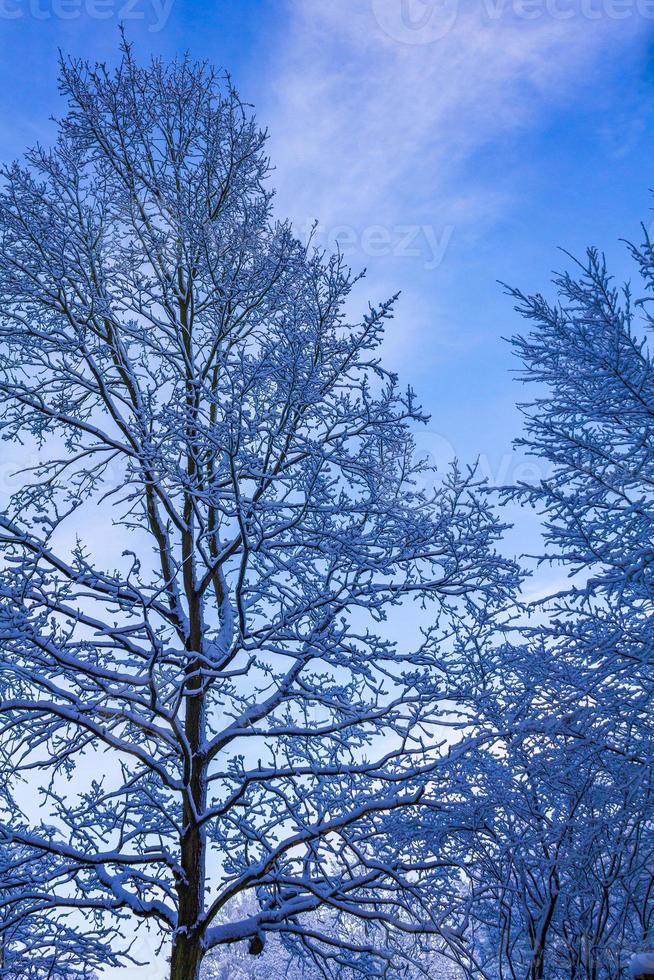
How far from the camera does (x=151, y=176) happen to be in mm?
8898

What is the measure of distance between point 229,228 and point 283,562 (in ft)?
13.3

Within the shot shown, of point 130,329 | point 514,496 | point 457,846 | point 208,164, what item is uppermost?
point 208,164

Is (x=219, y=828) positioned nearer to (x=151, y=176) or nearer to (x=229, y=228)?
(x=229, y=228)

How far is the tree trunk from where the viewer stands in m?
6.70

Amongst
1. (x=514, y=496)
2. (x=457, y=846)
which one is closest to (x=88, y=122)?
(x=514, y=496)

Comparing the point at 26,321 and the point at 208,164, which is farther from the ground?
the point at 208,164

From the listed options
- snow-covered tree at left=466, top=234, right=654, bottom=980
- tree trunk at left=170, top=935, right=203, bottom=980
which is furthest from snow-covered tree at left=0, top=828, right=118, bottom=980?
snow-covered tree at left=466, top=234, right=654, bottom=980

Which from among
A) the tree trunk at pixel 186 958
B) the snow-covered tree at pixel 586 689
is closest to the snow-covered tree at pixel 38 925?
the tree trunk at pixel 186 958

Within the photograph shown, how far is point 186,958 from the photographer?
22.0 ft

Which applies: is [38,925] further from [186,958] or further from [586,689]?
[586,689]

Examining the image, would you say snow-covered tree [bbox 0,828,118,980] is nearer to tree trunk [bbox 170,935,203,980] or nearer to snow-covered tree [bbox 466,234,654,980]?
tree trunk [bbox 170,935,203,980]

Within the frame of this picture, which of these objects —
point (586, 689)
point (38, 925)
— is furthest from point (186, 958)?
point (586, 689)

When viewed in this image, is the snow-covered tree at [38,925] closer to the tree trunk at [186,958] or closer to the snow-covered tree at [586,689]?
the tree trunk at [186,958]

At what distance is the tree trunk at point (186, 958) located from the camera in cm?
670
